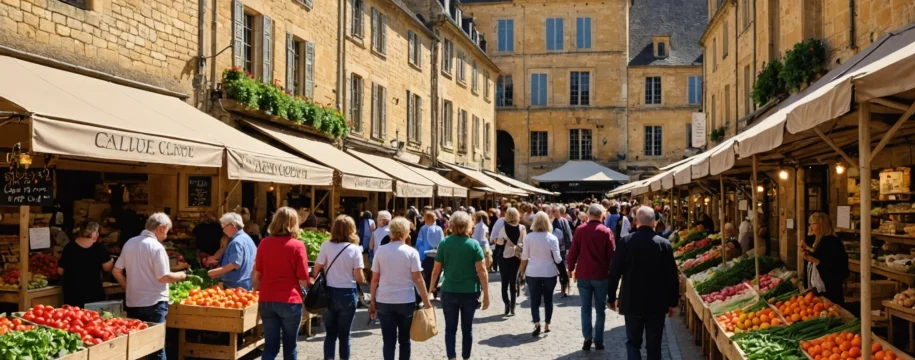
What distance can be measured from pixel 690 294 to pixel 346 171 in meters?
5.77

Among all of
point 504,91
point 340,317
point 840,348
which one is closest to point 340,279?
point 340,317

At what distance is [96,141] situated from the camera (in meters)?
6.44

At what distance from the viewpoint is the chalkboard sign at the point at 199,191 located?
12.7 m

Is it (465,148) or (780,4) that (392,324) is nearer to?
(780,4)

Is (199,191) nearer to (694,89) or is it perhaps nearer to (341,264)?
(341,264)

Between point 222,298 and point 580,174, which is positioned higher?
point 580,174

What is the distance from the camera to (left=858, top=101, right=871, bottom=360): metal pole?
446cm

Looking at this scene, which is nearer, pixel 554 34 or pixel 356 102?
pixel 356 102

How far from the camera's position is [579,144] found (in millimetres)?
46219

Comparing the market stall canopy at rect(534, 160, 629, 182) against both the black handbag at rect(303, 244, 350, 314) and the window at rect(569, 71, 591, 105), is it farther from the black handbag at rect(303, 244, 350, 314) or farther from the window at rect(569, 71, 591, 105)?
the black handbag at rect(303, 244, 350, 314)

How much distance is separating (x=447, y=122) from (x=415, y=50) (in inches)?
182

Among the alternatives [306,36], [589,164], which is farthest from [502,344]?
[589,164]

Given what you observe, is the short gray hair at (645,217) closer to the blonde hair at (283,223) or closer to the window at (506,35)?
the blonde hair at (283,223)

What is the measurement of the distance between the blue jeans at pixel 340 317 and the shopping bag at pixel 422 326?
75cm
